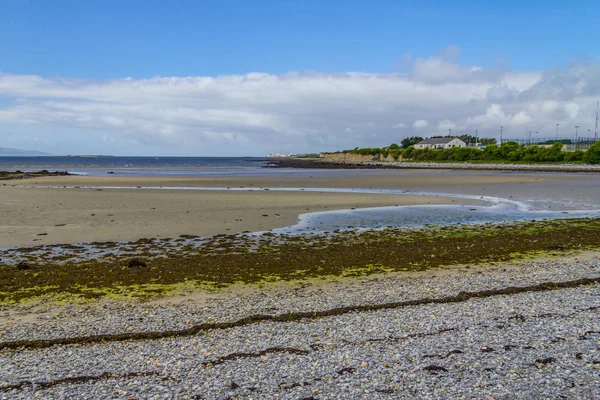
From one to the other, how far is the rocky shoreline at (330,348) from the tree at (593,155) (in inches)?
3103

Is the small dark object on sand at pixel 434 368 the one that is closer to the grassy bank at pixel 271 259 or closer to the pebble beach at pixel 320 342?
the pebble beach at pixel 320 342

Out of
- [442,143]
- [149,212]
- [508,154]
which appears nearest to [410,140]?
[442,143]

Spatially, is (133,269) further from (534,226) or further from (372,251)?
(534,226)

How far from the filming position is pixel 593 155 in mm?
76688

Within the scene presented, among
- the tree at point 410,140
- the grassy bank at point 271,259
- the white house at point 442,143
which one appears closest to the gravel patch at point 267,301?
the grassy bank at point 271,259

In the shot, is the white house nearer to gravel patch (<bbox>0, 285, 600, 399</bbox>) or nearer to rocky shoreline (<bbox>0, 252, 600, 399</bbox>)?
rocky shoreline (<bbox>0, 252, 600, 399</bbox>)

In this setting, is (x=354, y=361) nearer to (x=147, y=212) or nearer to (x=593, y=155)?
(x=147, y=212)

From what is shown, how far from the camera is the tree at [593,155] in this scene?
249ft

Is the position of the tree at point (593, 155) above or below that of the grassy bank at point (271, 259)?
above

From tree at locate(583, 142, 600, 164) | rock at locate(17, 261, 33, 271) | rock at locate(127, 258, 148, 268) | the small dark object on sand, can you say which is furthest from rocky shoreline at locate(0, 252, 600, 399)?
tree at locate(583, 142, 600, 164)

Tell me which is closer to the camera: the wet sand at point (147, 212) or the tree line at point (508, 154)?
the wet sand at point (147, 212)

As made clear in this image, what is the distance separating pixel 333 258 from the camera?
501 inches

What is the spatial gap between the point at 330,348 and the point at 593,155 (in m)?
85.1

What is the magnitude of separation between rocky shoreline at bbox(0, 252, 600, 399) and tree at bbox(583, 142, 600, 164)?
78.8 m
